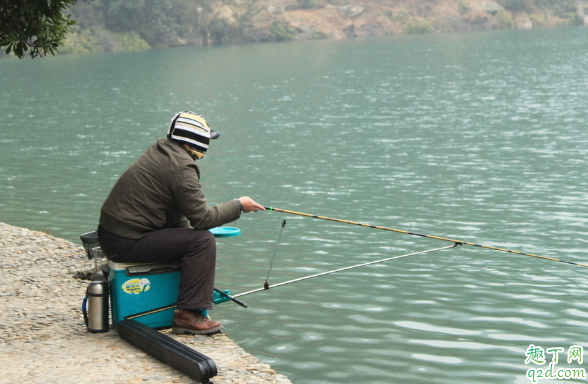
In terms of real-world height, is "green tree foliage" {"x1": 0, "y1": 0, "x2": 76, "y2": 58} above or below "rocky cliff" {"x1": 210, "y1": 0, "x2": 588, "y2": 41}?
below

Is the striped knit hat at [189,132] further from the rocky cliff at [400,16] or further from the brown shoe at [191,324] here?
the rocky cliff at [400,16]

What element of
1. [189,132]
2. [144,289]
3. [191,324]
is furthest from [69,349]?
[189,132]

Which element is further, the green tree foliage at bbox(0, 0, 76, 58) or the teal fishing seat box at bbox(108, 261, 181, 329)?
the green tree foliage at bbox(0, 0, 76, 58)

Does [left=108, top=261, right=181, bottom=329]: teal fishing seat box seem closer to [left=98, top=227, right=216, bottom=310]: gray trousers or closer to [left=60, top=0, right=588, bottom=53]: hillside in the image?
[left=98, top=227, right=216, bottom=310]: gray trousers

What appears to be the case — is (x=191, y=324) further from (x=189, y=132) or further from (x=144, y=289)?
(x=189, y=132)

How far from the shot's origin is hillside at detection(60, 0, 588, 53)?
319 ft

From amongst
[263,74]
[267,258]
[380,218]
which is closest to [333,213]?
[380,218]

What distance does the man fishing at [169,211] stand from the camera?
670cm

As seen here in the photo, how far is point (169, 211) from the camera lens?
22.6 ft

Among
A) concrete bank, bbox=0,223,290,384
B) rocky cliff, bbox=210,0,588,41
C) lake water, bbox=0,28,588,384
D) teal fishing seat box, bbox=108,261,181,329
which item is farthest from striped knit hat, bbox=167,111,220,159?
rocky cliff, bbox=210,0,588,41

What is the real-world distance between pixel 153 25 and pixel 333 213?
8861cm

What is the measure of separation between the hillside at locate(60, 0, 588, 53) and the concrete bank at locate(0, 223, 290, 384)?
8579cm

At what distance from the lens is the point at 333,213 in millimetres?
14805

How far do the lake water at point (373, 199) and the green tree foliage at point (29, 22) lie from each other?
3.55 metres
